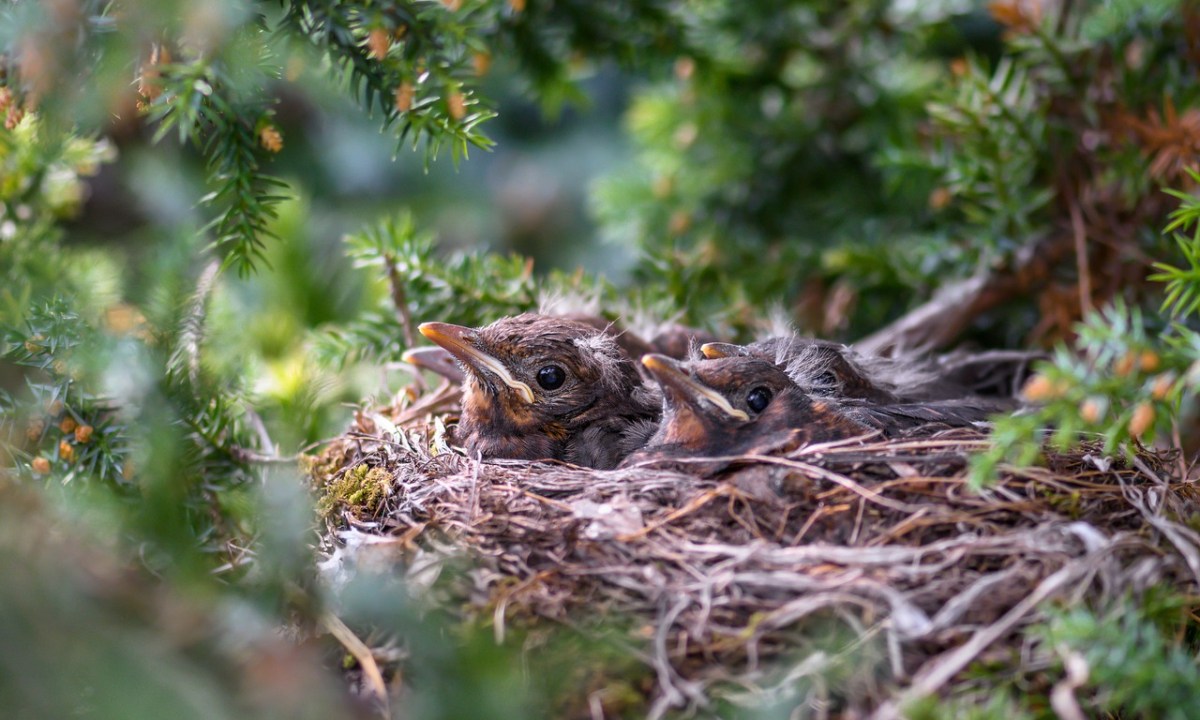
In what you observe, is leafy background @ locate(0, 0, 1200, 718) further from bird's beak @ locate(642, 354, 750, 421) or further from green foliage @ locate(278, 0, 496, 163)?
bird's beak @ locate(642, 354, 750, 421)

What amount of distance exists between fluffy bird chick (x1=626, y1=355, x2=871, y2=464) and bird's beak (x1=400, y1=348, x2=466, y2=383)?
634mm

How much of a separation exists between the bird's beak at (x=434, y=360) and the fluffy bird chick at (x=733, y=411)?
0.63 meters

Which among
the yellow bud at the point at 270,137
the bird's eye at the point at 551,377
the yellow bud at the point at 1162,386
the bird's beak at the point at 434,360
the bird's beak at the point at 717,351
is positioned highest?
the yellow bud at the point at 270,137

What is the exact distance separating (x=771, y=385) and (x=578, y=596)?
2.16 feet

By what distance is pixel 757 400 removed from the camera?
189cm

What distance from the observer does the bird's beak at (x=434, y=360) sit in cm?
231

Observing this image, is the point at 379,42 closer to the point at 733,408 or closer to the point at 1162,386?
the point at 733,408

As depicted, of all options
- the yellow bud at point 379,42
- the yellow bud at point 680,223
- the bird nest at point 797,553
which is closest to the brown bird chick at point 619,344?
the bird nest at point 797,553

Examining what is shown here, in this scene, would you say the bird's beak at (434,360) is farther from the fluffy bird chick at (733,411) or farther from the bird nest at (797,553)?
the fluffy bird chick at (733,411)

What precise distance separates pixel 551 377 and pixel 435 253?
0.70 m

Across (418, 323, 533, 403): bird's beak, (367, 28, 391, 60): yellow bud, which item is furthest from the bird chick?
(367, 28, 391, 60): yellow bud

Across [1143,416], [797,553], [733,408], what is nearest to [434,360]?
[733,408]

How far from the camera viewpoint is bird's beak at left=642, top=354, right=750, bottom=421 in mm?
1826

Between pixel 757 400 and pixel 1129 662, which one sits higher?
pixel 1129 662
